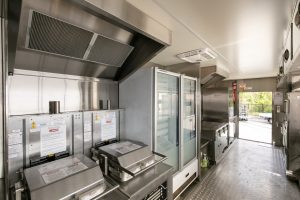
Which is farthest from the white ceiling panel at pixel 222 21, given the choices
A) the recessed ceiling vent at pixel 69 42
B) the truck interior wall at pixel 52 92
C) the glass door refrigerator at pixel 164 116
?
the truck interior wall at pixel 52 92

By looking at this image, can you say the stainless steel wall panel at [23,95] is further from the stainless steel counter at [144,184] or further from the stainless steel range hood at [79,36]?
the stainless steel counter at [144,184]

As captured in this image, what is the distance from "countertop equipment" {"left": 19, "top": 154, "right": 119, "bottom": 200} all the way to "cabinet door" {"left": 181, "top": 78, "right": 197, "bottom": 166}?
5.59 feet

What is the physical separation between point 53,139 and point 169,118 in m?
1.47

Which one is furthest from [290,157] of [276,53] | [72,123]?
[72,123]

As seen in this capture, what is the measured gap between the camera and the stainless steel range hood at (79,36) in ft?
3.04

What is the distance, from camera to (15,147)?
4.02ft

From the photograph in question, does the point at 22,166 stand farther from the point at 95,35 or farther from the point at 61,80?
the point at 95,35

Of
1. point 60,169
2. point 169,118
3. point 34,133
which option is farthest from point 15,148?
point 169,118

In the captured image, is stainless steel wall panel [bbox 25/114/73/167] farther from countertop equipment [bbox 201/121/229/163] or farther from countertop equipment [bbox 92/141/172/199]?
countertop equipment [bbox 201/121/229/163]

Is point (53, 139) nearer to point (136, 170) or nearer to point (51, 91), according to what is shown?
point (51, 91)

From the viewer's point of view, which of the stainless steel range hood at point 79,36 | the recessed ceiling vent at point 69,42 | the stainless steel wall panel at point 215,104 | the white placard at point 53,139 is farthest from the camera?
the stainless steel wall panel at point 215,104

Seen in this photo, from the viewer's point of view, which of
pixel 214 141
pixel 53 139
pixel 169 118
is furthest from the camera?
pixel 214 141

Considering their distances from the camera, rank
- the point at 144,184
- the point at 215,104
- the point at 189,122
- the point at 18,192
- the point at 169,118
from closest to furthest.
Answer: the point at 18,192 → the point at 144,184 → the point at 169,118 → the point at 189,122 → the point at 215,104

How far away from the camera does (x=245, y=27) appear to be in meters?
1.53
